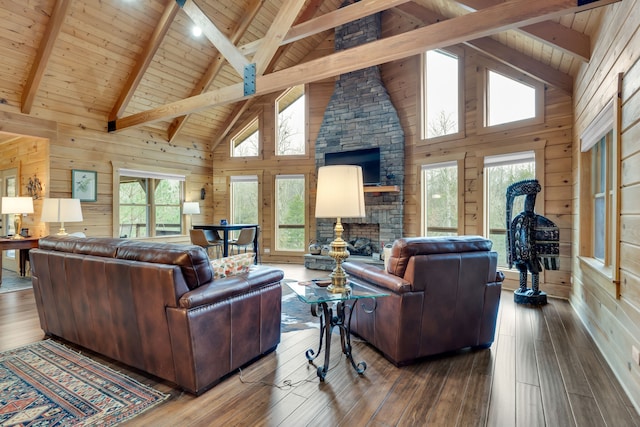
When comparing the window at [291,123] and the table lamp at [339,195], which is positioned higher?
the window at [291,123]

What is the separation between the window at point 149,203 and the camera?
6594mm

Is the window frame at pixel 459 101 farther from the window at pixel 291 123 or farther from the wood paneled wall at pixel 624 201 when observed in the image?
the window at pixel 291 123

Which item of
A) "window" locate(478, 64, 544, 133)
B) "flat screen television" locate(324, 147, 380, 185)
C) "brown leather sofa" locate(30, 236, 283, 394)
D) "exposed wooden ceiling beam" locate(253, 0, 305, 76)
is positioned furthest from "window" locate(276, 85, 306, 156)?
"brown leather sofa" locate(30, 236, 283, 394)

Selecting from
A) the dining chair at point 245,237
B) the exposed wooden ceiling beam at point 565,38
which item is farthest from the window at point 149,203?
→ the exposed wooden ceiling beam at point 565,38

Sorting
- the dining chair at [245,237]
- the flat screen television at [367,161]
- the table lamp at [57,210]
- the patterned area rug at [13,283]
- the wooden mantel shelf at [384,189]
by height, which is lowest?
the patterned area rug at [13,283]

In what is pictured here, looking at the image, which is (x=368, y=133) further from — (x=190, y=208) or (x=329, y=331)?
(x=329, y=331)

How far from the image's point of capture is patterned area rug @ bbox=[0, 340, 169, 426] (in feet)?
6.20

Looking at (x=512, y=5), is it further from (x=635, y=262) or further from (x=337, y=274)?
(x=337, y=274)

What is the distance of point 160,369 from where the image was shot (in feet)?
7.22

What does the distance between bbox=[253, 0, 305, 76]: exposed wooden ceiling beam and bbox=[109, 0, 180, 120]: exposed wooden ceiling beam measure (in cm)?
185

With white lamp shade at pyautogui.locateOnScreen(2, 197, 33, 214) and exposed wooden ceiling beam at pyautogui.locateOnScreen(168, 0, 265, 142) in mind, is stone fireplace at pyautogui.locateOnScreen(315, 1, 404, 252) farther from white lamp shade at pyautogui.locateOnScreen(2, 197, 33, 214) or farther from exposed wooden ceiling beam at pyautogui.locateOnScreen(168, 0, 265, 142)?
white lamp shade at pyautogui.locateOnScreen(2, 197, 33, 214)

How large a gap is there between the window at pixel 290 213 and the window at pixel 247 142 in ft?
3.29

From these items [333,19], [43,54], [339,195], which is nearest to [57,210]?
[43,54]

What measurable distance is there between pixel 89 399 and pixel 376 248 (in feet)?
16.8
